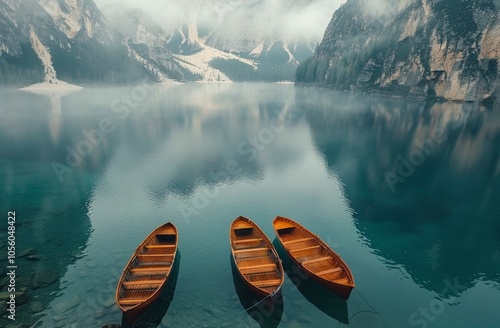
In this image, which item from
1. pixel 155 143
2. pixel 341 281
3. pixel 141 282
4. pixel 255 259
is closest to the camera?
pixel 141 282

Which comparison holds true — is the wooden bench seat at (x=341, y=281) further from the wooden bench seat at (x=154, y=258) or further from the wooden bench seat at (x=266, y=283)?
the wooden bench seat at (x=154, y=258)

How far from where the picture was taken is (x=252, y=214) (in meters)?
49.2

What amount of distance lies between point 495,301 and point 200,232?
35476mm

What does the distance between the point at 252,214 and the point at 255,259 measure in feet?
52.5

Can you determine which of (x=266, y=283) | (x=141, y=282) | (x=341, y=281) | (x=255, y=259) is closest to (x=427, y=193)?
(x=341, y=281)

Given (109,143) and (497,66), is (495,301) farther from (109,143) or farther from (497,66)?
(497,66)

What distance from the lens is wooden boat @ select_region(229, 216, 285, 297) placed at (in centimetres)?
2882

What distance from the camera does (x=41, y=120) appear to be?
122125mm

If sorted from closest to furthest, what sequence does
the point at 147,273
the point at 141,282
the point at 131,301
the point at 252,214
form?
the point at 131,301 < the point at 141,282 < the point at 147,273 < the point at 252,214

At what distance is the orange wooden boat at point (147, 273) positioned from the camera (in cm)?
2628

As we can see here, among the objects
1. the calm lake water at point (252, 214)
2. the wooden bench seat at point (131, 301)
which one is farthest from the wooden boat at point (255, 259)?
the wooden bench seat at point (131, 301)

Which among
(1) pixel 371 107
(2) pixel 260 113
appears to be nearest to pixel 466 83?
(1) pixel 371 107

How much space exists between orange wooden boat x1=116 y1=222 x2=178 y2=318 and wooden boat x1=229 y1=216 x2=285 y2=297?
7383 millimetres

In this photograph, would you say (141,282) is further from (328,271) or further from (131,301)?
(328,271)
